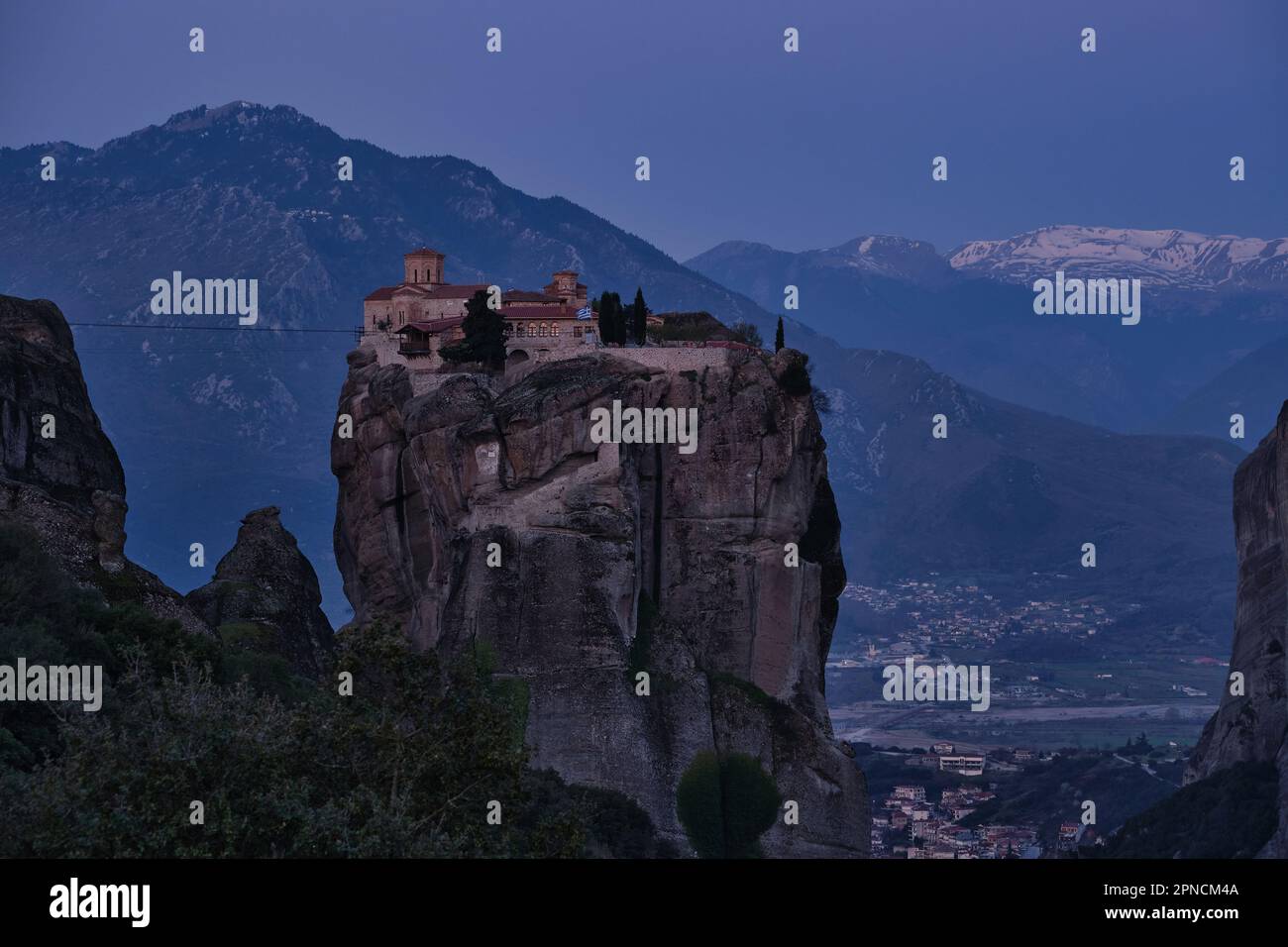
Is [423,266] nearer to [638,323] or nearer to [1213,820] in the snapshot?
[638,323]

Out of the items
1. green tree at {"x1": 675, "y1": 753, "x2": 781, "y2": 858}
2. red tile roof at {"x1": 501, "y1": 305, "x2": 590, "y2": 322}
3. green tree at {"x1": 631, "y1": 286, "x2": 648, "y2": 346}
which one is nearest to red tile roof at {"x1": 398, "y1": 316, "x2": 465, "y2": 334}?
red tile roof at {"x1": 501, "y1": 305, "x2": 590, "y2": 322}

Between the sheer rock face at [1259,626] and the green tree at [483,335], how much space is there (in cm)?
3356

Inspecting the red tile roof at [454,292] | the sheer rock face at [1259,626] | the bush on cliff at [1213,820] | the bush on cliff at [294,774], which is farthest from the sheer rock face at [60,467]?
the sheer rock face at [1259,626]

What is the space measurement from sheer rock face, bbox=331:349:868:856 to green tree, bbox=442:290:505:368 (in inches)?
65.4

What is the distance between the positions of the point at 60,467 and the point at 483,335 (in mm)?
21129

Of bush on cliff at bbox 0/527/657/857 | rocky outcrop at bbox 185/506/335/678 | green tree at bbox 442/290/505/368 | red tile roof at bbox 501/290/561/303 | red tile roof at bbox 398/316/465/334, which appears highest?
red tile roof at bbox 501/290/561/303

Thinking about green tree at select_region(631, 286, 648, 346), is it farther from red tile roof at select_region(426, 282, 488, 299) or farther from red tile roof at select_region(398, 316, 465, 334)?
red tile roof at select_region(426, 282, 488, 299)

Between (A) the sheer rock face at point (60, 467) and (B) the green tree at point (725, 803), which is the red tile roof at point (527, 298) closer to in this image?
(A) the sheer rock face at point (60, 467)

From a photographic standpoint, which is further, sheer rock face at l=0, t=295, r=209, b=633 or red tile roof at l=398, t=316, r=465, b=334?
red tile roof at l=398, t=316, r=465, b=334

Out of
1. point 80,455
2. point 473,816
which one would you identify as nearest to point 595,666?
point 80,455

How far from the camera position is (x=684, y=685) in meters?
83.6

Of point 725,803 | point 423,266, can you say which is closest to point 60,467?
point 725,803

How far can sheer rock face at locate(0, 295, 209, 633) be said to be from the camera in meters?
64.6

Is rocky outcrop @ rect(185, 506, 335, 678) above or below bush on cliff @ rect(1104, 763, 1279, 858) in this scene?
above
